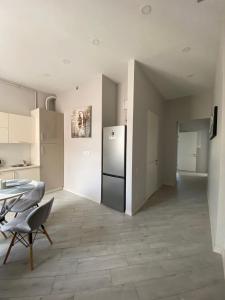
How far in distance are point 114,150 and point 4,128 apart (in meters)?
2.73

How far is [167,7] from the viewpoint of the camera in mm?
1818

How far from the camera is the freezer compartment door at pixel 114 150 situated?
3299 mm

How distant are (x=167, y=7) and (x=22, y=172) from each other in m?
4.26

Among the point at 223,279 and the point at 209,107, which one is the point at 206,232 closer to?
the point at 223,279

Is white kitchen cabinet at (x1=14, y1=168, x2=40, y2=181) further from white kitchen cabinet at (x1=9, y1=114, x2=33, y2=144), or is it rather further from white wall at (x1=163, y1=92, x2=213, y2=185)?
white wall at (x1=163, y1=92, x2=213, y2=185)

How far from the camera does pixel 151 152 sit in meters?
4.31

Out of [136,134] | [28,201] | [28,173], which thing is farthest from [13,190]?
[136,134]

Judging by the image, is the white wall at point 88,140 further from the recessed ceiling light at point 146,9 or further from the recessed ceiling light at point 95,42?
the recessed ceiling light at point 146,9

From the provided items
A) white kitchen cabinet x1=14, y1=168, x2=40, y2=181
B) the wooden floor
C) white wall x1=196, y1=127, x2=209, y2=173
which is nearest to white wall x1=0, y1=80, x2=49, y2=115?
white kitchen cabinet x1=14, y1=168, x2=40, y2=181

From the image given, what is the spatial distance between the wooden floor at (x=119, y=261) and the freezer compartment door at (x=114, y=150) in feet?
3.06

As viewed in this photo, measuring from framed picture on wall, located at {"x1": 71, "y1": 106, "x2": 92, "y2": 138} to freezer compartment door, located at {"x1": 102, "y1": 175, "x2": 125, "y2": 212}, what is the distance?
1.26 m

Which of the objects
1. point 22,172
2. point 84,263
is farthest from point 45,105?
point 84,263

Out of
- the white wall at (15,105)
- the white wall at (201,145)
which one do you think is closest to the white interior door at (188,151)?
the white wall at (201,145)

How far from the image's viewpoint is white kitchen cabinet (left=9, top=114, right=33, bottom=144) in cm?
402
